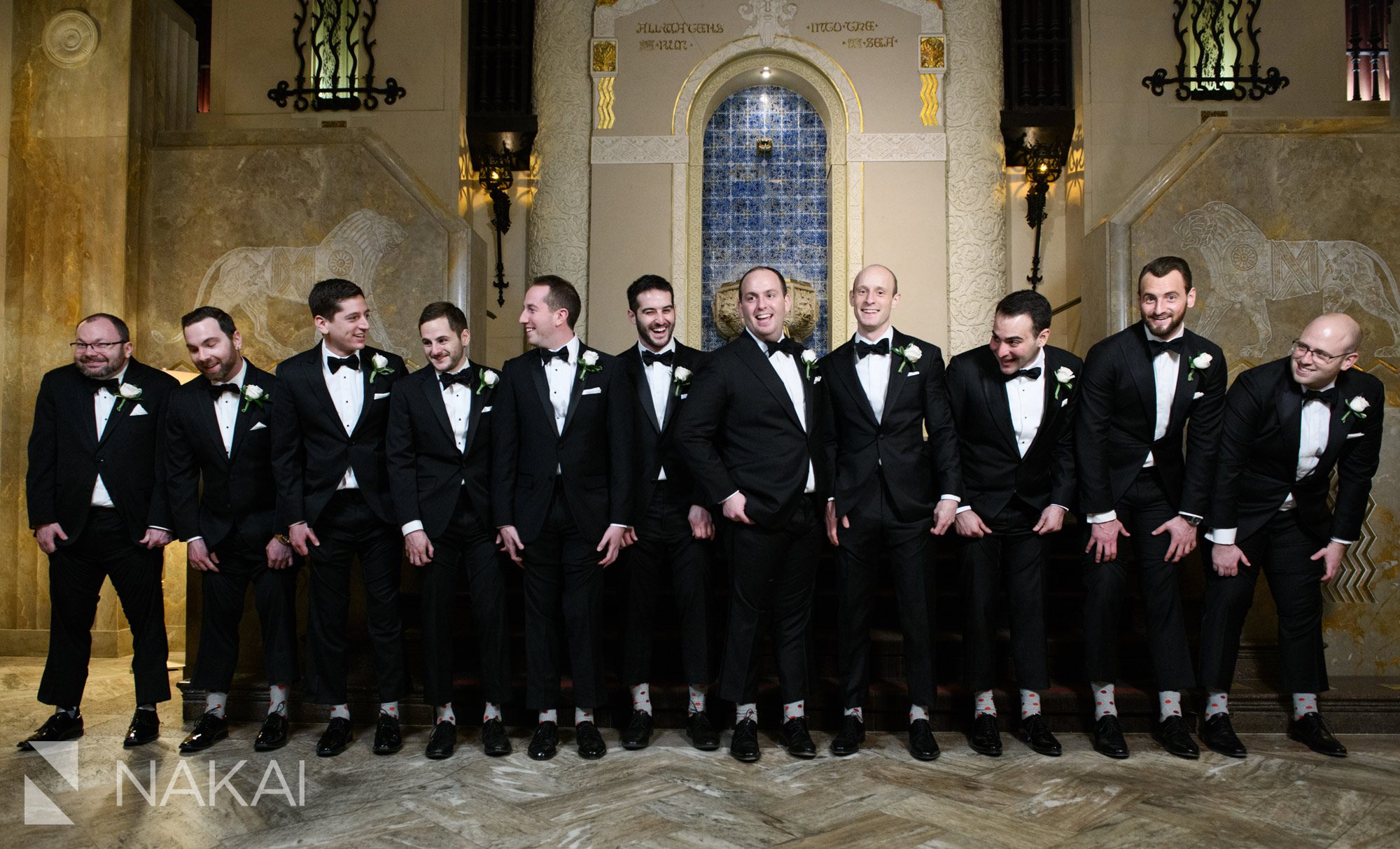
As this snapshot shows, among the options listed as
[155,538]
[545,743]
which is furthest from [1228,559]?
[155,538]

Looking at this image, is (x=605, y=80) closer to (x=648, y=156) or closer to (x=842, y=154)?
(x=648, y=156)

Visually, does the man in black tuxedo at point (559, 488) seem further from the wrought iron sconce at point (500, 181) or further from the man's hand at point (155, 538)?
the wrought iron sconce at point (500, 181)

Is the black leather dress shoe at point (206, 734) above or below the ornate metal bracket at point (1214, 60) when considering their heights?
below

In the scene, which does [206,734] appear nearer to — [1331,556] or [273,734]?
[273,734]

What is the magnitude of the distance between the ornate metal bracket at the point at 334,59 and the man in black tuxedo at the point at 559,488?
5083 millimetres

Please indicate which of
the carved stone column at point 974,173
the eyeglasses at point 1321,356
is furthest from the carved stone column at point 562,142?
the eyeglasses at point 1321,356

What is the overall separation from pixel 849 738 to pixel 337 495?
7.10 ft

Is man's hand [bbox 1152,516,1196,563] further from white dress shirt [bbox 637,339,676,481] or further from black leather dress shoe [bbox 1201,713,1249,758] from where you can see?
white dress shirt [bbox 637,339,676,481]

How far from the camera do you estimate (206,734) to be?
3896 mm

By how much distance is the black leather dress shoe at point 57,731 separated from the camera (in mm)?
3905

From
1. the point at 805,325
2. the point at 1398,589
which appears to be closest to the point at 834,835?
the point at 1398,589

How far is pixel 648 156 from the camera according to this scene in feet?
27.4

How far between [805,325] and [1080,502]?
3922mm

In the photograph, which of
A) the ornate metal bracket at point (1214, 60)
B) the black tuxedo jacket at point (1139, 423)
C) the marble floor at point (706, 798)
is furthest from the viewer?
the ornate metal bracket at point (1214, 60)
